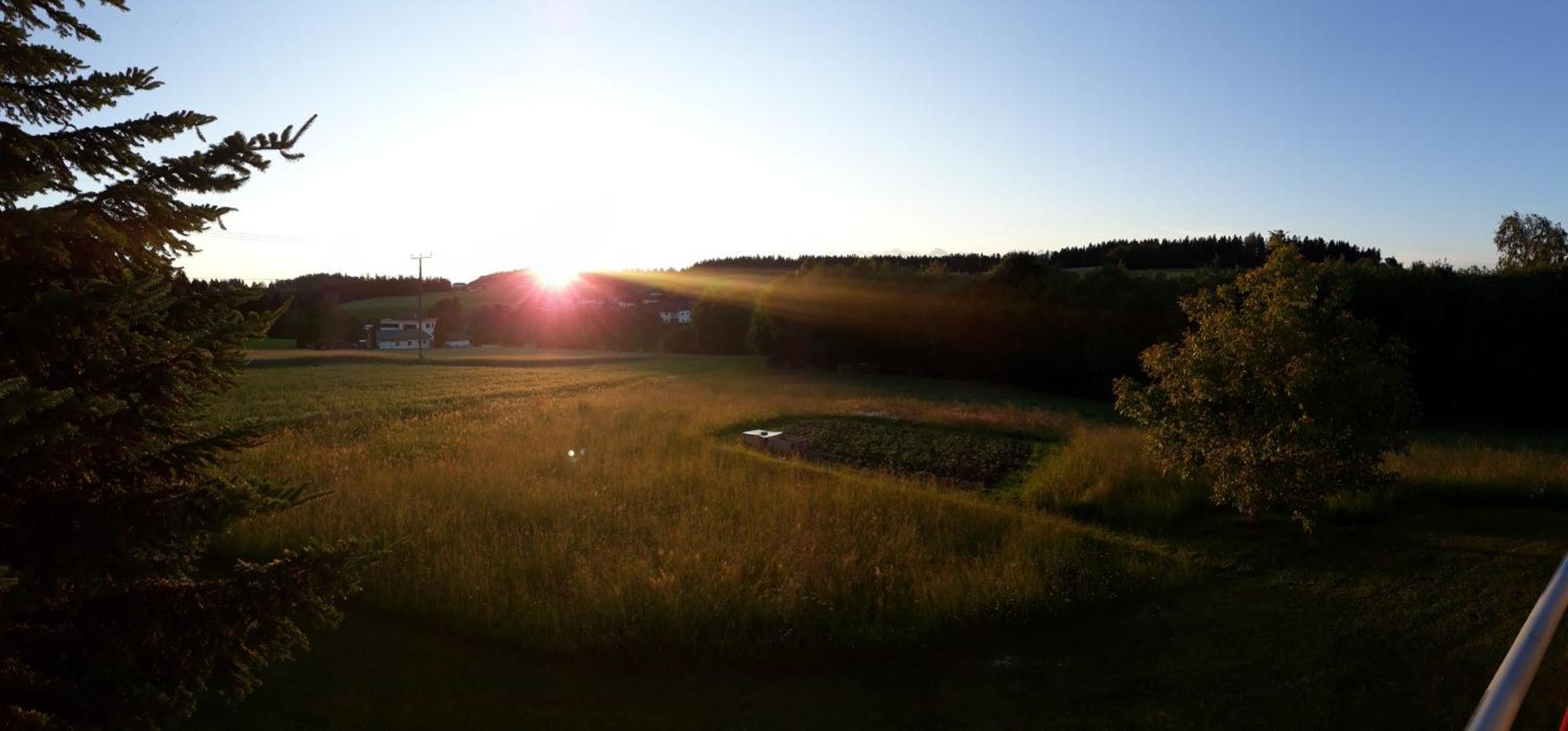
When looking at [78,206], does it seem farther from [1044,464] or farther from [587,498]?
[1044,464]

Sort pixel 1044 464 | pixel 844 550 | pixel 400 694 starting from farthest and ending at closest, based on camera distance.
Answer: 1. pixel 1044 464
2. pixel 844 550
3. pixel 400 694

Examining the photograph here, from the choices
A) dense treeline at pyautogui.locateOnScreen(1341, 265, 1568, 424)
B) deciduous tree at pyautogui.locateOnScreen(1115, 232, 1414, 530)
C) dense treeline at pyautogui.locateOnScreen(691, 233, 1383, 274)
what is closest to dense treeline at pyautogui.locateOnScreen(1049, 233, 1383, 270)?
dense treeline at pyautogui.locateOnScreen(691, 233, 1383, 274)

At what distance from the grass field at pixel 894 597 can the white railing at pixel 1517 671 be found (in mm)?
5673

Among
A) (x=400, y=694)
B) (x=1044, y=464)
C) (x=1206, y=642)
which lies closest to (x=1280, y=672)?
(x=1206, y=642)

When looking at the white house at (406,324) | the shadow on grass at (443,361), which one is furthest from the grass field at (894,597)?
the white house at (406,324)

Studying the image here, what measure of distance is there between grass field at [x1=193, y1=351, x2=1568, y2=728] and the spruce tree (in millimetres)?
711

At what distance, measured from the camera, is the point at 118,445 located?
15.3ft

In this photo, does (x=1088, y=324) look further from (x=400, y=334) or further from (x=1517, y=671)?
(x=400, y=334)

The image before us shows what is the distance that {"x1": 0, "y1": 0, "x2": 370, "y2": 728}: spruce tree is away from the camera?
13.6 feet

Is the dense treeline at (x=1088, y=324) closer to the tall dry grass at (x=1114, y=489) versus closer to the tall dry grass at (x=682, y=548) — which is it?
the tall dry grass at (x=1114, y=489)

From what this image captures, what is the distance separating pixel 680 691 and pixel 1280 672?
20.3 ft

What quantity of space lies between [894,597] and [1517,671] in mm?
8653

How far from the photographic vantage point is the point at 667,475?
1720 centimetres

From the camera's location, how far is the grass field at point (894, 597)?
8211mm
